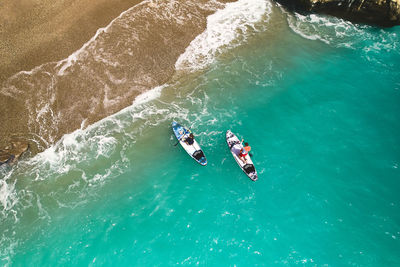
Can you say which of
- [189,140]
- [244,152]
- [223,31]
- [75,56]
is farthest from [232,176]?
[75,56]

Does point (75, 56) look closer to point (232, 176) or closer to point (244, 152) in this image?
point (244, 152)

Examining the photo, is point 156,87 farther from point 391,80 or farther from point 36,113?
point 391,80

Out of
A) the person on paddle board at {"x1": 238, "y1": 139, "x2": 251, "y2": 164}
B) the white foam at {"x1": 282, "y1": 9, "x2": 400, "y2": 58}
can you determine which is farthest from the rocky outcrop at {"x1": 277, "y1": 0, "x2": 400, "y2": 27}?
the person on paddle board at {"x1": 238, "y1": 139, "x2": 251, "y2": 164}

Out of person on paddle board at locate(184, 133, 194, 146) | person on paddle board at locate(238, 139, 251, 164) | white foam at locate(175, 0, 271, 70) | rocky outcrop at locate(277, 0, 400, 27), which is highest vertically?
rocky outcrop at locate(277, 0, 400, 27)

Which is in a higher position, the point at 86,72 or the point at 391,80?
the point at 391,80

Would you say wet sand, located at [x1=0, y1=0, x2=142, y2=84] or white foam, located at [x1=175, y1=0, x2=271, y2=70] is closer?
wet sand, located at [x1=0, y1=0, x2=142, y2=84]

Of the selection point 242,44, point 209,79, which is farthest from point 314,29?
point 209,79

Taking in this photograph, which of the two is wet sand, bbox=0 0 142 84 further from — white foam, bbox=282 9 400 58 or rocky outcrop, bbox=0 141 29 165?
white foam, bbox=282 9 400 58
